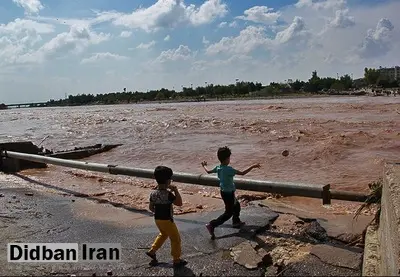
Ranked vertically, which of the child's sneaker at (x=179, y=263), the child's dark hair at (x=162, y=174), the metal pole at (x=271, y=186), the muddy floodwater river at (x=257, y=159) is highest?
the child's dark hair at (x=162, y=174)

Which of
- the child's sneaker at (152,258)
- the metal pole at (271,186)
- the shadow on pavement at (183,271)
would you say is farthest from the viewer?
the metal pole at (271,186)

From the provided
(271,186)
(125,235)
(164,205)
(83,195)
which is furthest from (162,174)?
(83,195)

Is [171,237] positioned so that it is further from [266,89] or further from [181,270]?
[266,89]

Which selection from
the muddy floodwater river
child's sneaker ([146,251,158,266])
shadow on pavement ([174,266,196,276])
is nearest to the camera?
shadow on pavement ([174,266,196,276])

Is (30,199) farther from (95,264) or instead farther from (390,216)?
(390,216)

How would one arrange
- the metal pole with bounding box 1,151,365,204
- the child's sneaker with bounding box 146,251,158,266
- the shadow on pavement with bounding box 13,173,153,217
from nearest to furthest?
the child's sneaker with bounding box 146,251,158,266 → the metal pole with bounding box 1,151,365,204 → the shadow on pavement with bounding box 13,173,153,217

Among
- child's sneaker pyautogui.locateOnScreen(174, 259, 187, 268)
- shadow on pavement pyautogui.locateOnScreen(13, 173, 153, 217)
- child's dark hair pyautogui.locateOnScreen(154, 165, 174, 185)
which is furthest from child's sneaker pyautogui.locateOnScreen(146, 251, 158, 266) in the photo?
shadow on pavement pyautogui.locateOnScreen(13, 173, 153, 217)

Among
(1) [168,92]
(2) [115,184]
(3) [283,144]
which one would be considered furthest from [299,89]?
(2) [115,184]

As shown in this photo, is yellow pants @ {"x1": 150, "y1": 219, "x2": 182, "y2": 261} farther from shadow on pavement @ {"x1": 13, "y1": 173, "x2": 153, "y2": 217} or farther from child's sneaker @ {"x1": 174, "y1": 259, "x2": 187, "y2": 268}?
shadow on pavement @ {"x1": 13, "y1": 173, "x2": 153, "y2": 217}

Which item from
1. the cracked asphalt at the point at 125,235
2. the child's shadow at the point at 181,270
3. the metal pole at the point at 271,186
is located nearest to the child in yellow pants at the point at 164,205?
the child's shadow at the point at 181,270

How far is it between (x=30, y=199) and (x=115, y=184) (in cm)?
348

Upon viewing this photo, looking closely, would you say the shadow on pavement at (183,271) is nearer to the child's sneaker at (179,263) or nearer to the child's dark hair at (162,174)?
the child's sneaker at (179,263)

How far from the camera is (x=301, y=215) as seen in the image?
7082 mm

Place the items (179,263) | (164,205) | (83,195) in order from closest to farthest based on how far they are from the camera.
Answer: (179,263) < (164,205) < (83,195)
